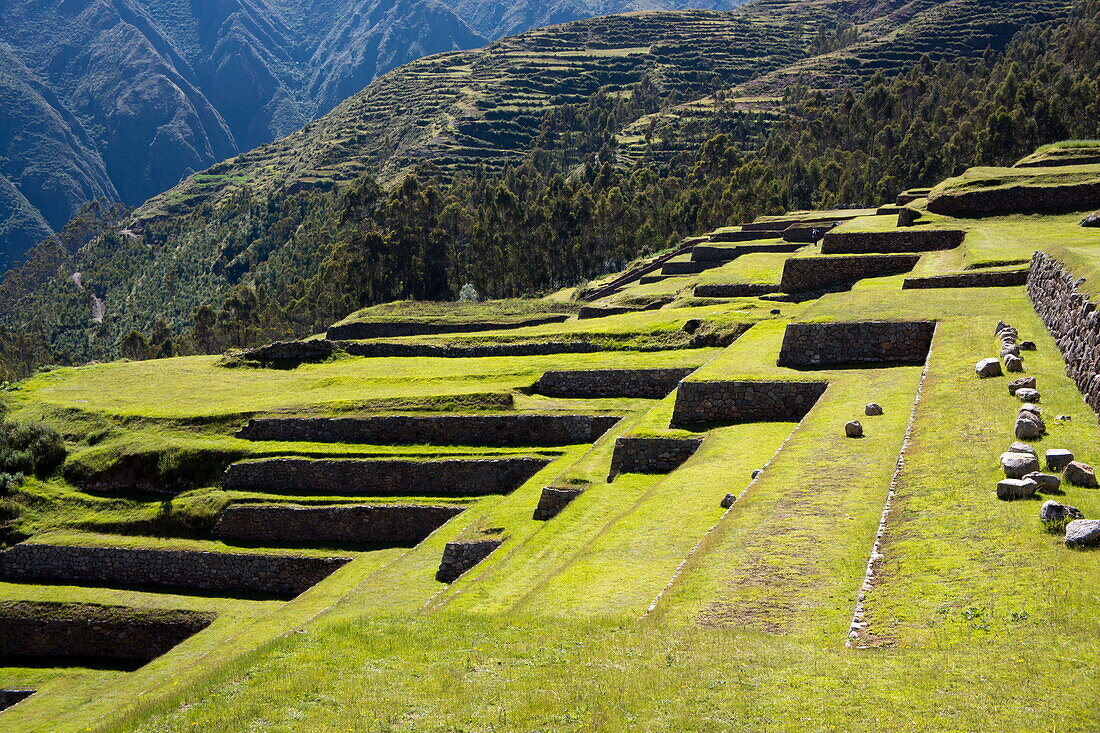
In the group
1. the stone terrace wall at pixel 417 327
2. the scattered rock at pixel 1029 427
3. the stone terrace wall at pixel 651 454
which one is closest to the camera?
the scattered rock at pixel 1029 427

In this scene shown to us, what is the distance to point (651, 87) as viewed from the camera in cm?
18562

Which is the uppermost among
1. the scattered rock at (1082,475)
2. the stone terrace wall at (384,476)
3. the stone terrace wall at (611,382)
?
the scattered rock at (1082,475)

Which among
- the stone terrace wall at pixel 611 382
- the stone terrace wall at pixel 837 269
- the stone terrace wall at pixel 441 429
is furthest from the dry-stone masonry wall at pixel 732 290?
the stone terrace wall at pixel 441 429

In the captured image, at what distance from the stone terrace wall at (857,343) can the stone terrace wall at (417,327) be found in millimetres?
35687

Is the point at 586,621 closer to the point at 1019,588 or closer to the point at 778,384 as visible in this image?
the point at 1019,588

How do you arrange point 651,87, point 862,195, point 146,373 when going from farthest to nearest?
1. point 651,87
2. point 862,195
3. point 146,373

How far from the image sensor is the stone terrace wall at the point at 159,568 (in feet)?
89.6

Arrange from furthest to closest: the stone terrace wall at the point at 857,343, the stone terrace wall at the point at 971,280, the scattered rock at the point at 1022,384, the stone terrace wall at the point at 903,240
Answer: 1. the stone terrace wall at the point at 903,240
2. the stone terrace wall at the point at 971,280
3. the stone terrace wall at the point at 857,343
4. the scattered rock at the point at 1022,384

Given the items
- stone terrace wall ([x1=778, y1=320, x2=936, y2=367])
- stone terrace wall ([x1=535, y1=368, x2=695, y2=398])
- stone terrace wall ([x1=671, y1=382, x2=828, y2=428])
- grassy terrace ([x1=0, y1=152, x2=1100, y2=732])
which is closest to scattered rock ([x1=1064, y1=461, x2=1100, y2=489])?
grassy terrace ([x1=0, y1=152, x2=1100, y2=732])

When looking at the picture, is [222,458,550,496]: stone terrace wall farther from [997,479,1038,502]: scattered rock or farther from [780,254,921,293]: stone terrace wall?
[997,479,1038,502]: scattered rock

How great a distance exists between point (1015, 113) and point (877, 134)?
999 inches

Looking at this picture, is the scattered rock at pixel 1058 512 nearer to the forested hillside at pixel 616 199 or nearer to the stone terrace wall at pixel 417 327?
the stone terrace wall at pixel 417 327

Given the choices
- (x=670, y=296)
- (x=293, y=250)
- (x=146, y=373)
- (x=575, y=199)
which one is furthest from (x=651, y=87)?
(x=146, y=373)

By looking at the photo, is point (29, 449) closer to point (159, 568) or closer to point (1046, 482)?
point (159, 568)
